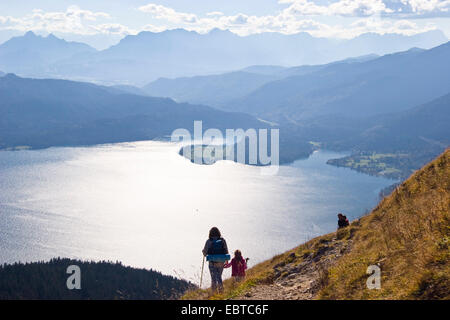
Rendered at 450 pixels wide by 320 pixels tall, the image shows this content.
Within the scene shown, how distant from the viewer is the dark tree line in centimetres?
9006

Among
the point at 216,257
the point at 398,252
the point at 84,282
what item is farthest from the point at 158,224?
the point at 398,252

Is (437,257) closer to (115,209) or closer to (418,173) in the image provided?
(418,173)

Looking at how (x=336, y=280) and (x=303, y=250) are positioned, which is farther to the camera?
(x=303, y=250)

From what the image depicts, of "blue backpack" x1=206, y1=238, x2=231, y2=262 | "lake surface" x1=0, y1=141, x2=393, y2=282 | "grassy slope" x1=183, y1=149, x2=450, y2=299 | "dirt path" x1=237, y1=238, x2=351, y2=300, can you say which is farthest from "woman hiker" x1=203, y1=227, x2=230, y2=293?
"lake surface" x1=0, y1=141, x2=393, y2=282

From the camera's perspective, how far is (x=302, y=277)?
53.1ft

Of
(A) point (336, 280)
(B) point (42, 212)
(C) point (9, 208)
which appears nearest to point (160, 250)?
(B) point (42, 212)

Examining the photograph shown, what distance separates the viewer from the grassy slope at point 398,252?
35.8ft

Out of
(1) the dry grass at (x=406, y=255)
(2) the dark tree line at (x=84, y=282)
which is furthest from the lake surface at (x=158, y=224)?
(1) the dry grass at (x=406, y=255)

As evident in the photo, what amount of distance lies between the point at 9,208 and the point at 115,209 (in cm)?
4046

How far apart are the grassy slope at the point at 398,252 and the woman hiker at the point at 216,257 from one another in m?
0.59

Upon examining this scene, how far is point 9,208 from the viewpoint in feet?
572

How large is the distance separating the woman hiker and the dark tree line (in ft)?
240

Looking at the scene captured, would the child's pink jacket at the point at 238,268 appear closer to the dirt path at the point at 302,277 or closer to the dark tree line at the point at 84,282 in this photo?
the dirt path at the point at 302,277
